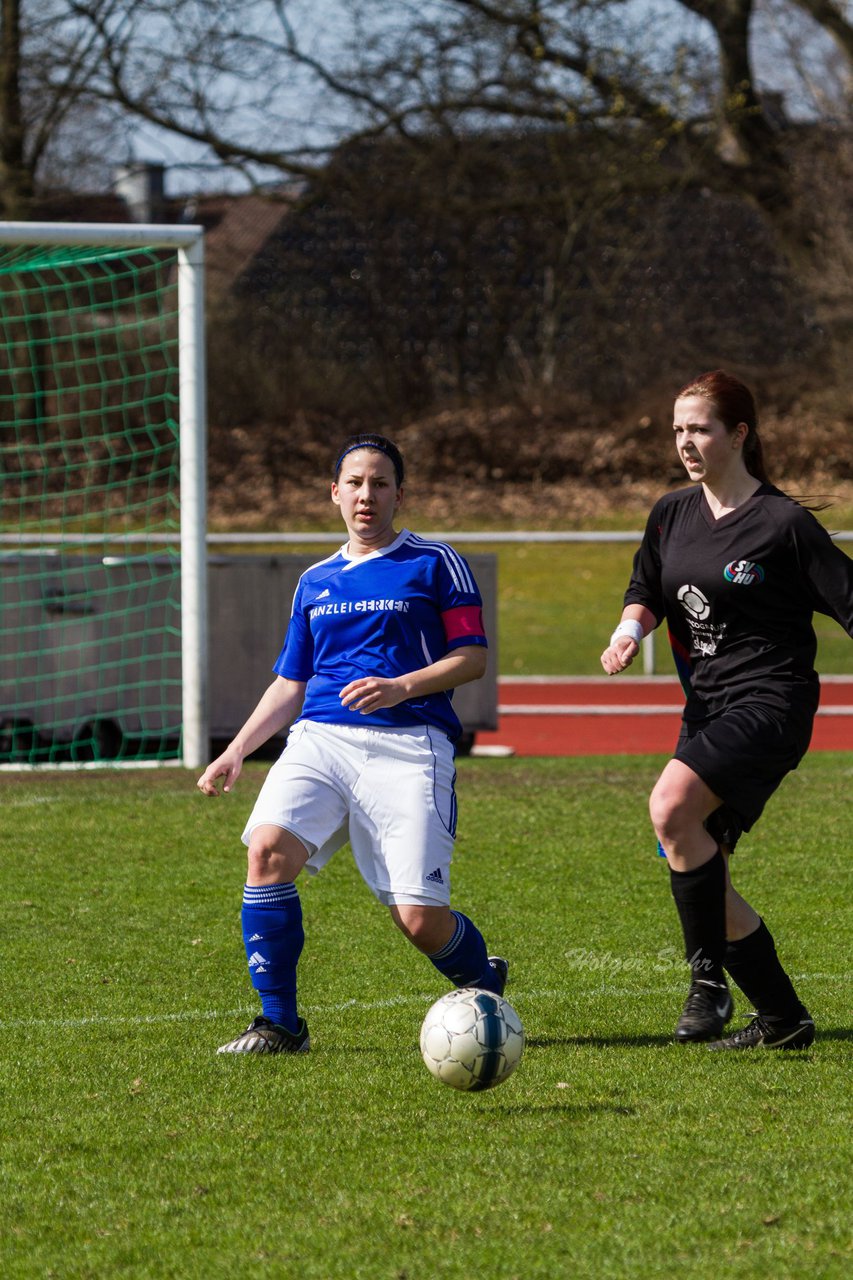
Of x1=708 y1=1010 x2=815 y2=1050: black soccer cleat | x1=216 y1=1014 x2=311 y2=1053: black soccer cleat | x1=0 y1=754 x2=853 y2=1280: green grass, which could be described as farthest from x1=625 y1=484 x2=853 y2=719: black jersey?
x1=216 y1=1014 x2=311 y2=1053: black soccer cleat

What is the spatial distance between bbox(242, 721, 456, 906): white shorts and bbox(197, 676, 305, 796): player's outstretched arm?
0.44 ft

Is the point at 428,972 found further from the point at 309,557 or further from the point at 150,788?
the point at 309,557

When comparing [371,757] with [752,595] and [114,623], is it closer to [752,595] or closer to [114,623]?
[752,595]

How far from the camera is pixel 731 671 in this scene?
14.7ft

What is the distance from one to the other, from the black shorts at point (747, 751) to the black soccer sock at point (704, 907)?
0.55 ft

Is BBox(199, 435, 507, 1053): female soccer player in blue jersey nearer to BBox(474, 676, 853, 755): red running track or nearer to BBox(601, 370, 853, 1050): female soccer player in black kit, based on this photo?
BBox(601, 370, 853, 1050): female soccer player in black kit

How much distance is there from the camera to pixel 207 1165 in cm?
355

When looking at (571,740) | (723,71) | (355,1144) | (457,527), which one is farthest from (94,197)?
(355,1144)

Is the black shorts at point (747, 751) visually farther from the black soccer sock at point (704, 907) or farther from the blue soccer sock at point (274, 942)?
the blue soccer sock at point (274, 942)

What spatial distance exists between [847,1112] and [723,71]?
23.4m

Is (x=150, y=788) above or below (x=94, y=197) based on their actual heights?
below

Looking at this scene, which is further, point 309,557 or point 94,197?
point 94,197

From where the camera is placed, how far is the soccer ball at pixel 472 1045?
12.8ft

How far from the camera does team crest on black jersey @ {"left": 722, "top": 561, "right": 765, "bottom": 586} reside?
4.38m
